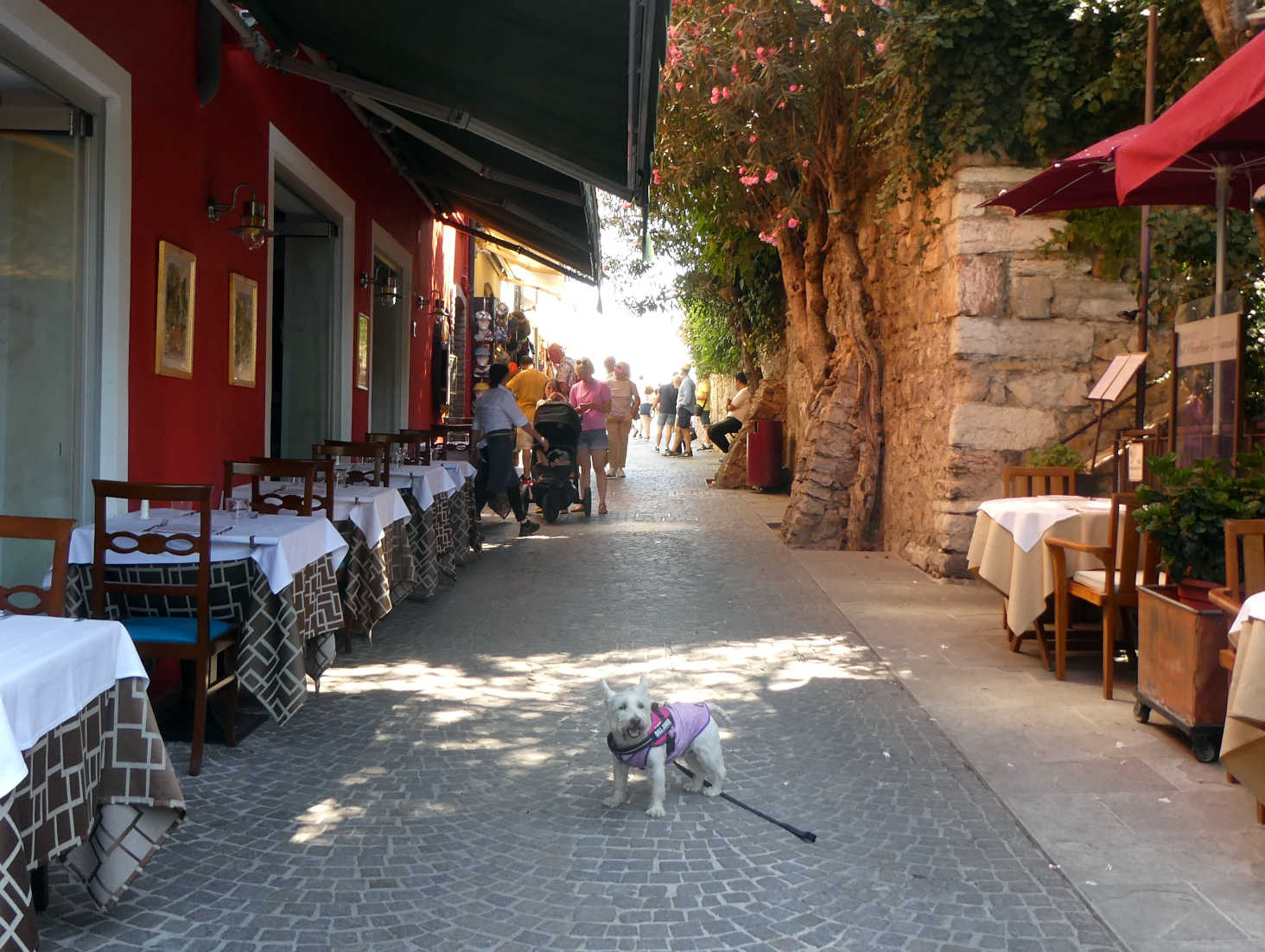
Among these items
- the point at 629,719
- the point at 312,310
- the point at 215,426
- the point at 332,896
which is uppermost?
the point at 312,310

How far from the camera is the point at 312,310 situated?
8703 millimetres

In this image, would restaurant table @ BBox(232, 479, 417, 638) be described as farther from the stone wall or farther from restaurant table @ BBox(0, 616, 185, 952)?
the stone wall

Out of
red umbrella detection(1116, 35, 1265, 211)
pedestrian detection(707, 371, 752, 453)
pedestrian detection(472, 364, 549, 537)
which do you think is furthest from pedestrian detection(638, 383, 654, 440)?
red umbrella detection(1116, 35, 1265, 211)

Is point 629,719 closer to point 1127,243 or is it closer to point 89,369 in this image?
point 89,369

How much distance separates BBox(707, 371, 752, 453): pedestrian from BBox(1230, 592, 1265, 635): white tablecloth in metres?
13.7

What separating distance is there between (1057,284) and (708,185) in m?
5.07

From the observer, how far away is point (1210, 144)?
5023 millimetres

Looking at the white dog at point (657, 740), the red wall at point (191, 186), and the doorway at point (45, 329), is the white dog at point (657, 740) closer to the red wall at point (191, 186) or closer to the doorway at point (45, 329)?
the doorway at point (45, 329)

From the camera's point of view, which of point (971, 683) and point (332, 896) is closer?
point (332, 896)

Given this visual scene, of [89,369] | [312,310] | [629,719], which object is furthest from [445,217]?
[629,719]

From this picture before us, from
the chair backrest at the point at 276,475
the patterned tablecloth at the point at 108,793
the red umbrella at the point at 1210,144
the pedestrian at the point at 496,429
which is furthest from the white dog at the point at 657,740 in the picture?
the pedestrian at the point at 496,429

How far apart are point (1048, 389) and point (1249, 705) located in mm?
5346

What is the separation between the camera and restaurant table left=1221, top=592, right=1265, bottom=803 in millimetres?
3125

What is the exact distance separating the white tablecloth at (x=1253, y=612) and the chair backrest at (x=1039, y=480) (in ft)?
10.7
